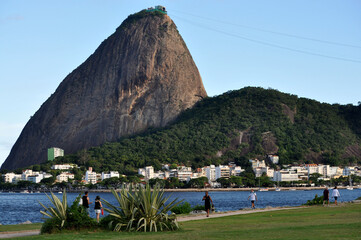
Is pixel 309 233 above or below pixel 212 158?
below

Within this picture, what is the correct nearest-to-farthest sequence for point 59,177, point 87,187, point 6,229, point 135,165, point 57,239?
point 57,239 → point 6,229 → point 87,187 → point 59,177 → point 135,165

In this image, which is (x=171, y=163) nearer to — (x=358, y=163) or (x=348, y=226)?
(x=358, y=163)

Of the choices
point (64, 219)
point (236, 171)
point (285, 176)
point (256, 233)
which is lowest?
point (256, 233)

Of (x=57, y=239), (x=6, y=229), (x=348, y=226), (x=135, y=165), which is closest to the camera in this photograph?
(x=57, y=239)

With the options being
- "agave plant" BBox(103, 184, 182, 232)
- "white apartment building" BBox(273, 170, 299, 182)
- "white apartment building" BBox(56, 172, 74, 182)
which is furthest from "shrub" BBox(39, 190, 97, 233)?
"white apartment building" BBox(273, 170, 299, 182)

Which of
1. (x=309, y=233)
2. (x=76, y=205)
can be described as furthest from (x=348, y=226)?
(x=76, y=205)

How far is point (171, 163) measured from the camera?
192 meters

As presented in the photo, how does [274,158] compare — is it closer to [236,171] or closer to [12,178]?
[236,171]

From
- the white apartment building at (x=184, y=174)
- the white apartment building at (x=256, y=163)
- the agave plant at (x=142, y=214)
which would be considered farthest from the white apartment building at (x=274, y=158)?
the agave plant at (x=142, y=214)

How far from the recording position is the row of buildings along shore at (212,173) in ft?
570

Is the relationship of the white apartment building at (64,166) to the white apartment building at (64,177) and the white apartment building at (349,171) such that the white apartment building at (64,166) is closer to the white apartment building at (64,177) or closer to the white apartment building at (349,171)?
the white apartment building at (64,177)

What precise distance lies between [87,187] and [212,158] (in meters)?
49.4

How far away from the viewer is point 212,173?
584ft

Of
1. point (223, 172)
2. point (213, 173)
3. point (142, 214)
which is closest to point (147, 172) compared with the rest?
point (213, 173)
